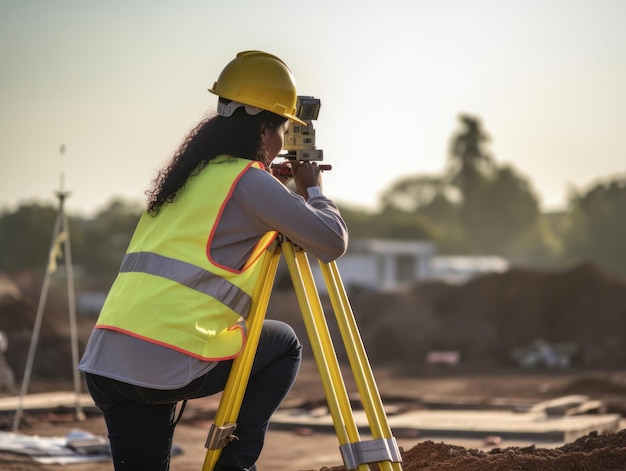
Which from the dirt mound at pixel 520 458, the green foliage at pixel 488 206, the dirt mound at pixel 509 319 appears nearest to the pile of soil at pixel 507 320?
the dirt mound at pixel 509 319

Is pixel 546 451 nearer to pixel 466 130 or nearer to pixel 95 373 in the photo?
pixel 95 373

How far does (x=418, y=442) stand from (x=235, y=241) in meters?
2.91

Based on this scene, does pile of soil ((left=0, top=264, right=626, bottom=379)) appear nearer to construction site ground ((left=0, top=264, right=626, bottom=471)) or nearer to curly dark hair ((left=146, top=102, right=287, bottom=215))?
construction site ground ((left=0, top=264, right=626, bottom=471))

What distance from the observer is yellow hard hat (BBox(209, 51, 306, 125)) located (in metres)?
3.29

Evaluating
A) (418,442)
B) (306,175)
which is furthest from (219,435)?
(418,442)

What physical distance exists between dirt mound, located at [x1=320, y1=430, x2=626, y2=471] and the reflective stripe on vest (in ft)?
4.50

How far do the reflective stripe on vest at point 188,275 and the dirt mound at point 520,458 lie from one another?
137cm

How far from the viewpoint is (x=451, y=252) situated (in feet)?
227

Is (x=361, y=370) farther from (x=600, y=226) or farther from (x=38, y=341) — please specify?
(x=600, y=226)

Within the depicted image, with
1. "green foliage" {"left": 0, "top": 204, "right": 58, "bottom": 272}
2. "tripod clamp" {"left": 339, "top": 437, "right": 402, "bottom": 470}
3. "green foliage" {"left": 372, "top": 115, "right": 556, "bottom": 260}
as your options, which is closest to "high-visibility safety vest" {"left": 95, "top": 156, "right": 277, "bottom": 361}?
"tripod clamp" {"left": 339, "top": 437, "right": 402, "bottom": 470}

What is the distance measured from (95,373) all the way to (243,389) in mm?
487

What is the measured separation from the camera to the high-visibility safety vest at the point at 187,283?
3.12m

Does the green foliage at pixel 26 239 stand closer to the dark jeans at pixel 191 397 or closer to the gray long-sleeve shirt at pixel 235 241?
the dark jeans at pixel 191 397

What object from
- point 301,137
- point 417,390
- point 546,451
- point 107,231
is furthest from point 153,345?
point 107,231
